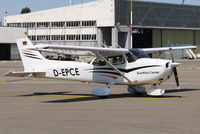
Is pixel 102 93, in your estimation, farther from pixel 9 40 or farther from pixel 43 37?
pixel 43 37

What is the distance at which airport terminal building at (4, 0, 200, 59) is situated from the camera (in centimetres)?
7350

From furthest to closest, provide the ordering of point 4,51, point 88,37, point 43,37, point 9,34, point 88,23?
point 43,37, point 4,51, point 88,37, point 88,23, point 9,34

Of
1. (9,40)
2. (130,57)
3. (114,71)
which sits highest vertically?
(9,40)

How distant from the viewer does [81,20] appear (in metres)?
77.1

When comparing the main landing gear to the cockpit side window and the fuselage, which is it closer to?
the fuselage

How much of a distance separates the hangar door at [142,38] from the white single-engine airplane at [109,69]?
69589 millimetres

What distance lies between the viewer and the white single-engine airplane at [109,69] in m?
13.9

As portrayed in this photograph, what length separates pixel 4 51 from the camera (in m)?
77.6

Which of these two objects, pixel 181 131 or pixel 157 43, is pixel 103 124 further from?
pixel 157 43

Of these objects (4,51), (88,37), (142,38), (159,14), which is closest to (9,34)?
(4,51)

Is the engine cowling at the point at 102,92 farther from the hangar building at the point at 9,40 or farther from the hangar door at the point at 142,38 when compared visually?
the hangar door at the point at 142,38

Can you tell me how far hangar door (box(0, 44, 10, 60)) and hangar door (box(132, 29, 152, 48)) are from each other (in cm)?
2970

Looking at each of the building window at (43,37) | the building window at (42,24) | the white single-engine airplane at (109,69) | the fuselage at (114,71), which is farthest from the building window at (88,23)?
the fuselage at (114,71)

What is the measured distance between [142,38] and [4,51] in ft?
106
